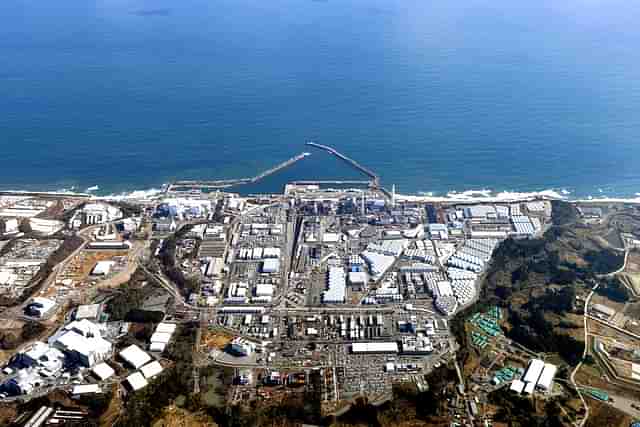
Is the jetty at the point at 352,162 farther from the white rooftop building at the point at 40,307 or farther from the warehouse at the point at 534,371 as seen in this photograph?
the white rooftop building at the point at 40,307

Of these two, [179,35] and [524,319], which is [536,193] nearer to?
[524,319]

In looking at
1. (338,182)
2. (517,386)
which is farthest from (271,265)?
(517,386)

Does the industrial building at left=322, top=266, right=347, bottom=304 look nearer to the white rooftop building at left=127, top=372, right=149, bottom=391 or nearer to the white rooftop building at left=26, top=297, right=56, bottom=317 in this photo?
the white rooftop building at left=127, top=372, right=149, bottom=391

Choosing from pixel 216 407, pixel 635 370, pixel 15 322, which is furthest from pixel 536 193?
pixel 15 322

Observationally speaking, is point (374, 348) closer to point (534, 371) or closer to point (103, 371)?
point (534, 371)

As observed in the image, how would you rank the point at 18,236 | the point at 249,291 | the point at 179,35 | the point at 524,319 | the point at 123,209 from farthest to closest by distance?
the point at 179,35 < the point at 123,209 < the point at 18,236 < the point at 249,291 < the point at 524,319

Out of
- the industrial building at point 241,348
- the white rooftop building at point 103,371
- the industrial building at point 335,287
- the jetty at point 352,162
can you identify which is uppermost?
the jetty at point 352,162

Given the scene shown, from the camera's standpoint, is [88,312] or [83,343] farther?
[88,312]

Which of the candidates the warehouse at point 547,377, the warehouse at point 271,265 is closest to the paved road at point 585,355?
the warehouse at point 547,377
